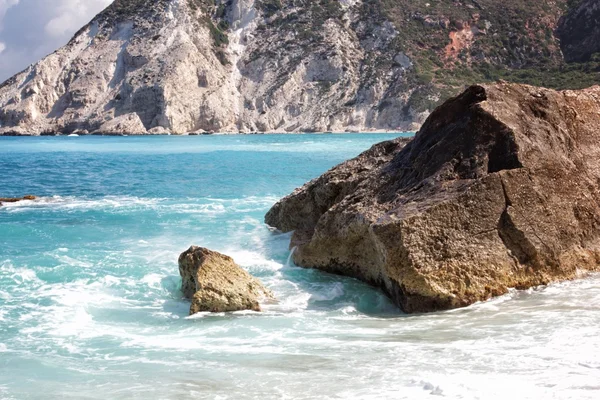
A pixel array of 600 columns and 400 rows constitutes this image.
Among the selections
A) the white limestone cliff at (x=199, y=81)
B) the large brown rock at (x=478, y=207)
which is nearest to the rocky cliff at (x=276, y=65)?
the white limestone cliff at (x=199, y=81)

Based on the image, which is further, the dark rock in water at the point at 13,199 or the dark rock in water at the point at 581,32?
the dark rock in water at the point at 581,32

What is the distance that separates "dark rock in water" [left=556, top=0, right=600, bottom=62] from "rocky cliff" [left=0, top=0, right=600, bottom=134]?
0.57 meters

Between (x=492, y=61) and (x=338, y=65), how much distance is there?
2303 cm

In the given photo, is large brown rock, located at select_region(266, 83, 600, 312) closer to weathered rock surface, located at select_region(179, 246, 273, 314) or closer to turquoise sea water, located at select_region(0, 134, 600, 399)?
turquoise sea water, located at select_region(0, 134, 600, 399)

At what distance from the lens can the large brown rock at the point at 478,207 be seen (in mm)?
7387

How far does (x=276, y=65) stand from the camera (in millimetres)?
91625

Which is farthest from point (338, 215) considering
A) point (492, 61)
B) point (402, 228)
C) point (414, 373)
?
point (492, 61)

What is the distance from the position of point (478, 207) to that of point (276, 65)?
86185 mm

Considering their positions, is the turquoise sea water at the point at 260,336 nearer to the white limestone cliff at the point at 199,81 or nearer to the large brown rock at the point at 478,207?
the large brown rock at the point at 478,207

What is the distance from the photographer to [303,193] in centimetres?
1198

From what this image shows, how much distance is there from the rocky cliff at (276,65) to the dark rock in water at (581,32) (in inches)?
22.6

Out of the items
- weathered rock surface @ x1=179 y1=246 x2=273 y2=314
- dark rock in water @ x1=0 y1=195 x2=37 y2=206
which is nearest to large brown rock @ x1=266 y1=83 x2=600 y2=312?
weathered rock surface @ x1=179 y1=246 x2=273 y2=314

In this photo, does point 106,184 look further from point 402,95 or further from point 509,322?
point 402,95

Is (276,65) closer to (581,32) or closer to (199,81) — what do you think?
(199,81)
